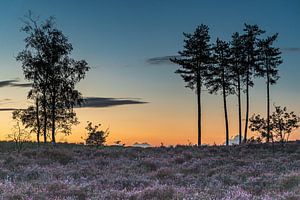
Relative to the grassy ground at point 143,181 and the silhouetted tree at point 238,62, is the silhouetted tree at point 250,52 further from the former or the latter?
the grassy ground at point 143,181

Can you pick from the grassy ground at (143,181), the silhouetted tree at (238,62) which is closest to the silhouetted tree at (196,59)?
the silhouetted tree at (238,62)

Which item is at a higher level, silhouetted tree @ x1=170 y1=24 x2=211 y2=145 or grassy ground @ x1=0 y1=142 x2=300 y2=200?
silhouetted tree @ x1=170 y1=24 x2=211 y2=145

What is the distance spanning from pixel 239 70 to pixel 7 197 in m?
48.7

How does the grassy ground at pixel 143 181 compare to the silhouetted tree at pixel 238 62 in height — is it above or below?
below

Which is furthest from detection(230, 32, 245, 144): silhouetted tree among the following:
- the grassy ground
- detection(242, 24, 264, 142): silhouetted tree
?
the grassy ground

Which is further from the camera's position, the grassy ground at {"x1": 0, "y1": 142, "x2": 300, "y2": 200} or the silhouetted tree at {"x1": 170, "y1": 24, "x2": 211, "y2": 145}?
the silhouetted tree at {"x1": 170, "y1": 24, "x2": 211, "y2": 145}

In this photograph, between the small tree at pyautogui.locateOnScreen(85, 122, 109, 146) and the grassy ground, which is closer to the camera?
the grassy ground

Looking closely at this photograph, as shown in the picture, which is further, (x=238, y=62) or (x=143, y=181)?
(x=238, y=62)

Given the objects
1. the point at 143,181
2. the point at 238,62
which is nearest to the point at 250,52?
the point at 238,62

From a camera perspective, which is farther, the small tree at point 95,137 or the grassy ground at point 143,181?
the small tree at point 95,137

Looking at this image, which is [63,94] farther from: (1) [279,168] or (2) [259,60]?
(1) [279,168]

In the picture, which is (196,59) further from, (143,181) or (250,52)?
(143,181)

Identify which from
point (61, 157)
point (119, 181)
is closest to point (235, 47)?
point (61, 157)

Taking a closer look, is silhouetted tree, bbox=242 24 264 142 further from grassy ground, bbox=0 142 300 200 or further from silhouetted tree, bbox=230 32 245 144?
grassy ground, bbox=0 142 300 200
